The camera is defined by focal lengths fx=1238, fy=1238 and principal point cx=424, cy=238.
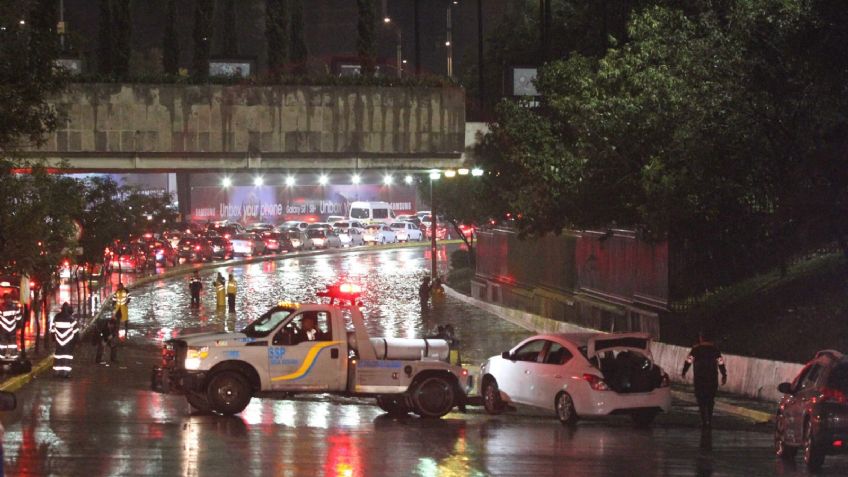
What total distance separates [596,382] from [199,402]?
6.47 m

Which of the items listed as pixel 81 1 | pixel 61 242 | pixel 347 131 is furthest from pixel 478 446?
pixel 81 1

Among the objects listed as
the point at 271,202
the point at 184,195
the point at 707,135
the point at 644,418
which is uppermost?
the point at 184,195

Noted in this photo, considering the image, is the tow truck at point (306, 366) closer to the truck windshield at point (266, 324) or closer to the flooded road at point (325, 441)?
the truck windshield at point (266, 324)

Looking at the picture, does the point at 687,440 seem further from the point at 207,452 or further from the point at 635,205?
the point at 635,205

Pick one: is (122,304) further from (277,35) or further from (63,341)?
(63,341)

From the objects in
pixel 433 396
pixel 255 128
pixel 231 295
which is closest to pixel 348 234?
pixel 231 295

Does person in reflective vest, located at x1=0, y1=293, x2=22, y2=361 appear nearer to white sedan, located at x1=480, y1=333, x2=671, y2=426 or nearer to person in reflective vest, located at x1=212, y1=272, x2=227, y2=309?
white sedan, located at x1=480, y1=333, x2=671, y2=426

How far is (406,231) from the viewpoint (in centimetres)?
9381

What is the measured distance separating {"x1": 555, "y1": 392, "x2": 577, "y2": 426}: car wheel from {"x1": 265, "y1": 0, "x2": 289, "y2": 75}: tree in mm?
22374

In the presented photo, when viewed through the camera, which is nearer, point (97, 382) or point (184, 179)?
point (97, 382)

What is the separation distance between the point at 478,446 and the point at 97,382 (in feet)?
39.8

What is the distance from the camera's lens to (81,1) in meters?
94.6

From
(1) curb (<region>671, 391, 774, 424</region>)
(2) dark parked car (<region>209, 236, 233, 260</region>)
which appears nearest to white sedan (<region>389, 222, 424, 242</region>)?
(2) dark parked car (<region>209, 236, 233, 260</region>)

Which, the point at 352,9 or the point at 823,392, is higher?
the point at 352,9
